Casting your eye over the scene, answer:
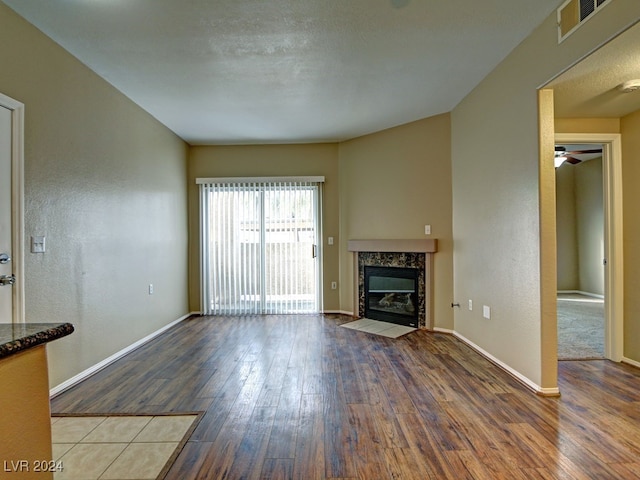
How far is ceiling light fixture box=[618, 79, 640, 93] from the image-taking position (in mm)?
2451

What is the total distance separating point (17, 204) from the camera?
7.32ft

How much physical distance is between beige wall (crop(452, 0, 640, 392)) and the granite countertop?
279cm

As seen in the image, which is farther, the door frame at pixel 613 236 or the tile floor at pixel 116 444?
the door frame at pixel 613 236

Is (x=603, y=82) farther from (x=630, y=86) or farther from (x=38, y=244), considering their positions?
(x=38, y=244)

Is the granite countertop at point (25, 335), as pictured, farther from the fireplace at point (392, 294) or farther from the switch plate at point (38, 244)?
the fireplace at point (392, 294)

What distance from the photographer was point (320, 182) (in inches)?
202

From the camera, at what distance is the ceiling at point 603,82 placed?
1989mm

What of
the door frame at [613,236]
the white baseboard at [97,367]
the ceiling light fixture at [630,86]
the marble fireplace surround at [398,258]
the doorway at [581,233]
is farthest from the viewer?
the doorway at [581,233]

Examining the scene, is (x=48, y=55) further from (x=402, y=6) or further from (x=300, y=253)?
(x=300, y=253)

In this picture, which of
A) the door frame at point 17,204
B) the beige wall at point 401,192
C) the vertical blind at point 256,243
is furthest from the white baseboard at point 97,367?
the beige wall at point 401,192

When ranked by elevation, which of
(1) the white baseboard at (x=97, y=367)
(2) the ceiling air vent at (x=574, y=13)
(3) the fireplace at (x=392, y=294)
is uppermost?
(2) the ceiling air vent at (x=574, y=13)

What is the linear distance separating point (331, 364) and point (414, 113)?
10.1ft

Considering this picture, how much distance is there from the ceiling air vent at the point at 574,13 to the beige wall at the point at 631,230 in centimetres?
151

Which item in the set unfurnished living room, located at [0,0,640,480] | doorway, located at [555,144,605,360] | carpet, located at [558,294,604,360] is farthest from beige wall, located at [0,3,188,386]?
doorway, located at [555,144,605,360]
